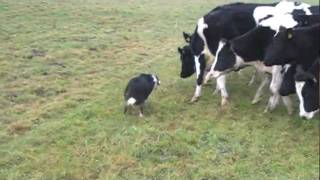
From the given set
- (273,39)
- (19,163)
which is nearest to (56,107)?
(19,163)

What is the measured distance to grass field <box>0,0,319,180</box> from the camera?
6.67m

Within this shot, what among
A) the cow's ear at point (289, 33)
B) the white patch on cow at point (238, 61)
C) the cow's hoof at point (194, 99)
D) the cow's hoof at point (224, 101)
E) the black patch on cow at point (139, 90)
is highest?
the cow's ear at point (289, 33)

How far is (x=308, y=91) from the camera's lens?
7.94 metres

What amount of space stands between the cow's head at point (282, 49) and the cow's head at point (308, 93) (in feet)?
1.41

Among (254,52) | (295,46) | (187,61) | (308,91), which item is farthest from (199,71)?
(308,91)

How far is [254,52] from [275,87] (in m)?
0.60

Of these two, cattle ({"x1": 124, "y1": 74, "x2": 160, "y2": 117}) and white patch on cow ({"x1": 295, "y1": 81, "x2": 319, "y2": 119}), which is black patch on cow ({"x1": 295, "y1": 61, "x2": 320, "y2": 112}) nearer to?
white patch on cow ({"x1": 295, "y1": 81, "x2": 319, "y2": 119})

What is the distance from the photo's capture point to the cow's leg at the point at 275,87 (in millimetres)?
8586

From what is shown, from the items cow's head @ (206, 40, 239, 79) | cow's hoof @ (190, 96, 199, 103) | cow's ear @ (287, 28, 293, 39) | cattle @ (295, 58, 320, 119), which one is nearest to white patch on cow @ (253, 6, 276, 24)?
cow's head @ (206, 40, 239, 79)

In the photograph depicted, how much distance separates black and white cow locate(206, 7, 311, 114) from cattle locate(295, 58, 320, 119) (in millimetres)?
506

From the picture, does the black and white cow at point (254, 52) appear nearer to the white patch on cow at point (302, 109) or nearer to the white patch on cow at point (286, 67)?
the white patch on cow at point (286, 67)

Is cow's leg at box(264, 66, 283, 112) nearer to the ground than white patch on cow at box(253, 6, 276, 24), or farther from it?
nearer to the ground

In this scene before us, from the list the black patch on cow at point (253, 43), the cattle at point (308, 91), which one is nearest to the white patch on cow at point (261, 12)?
the black patch on cow at point (253, 43)

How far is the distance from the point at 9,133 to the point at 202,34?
3403 millimetres
